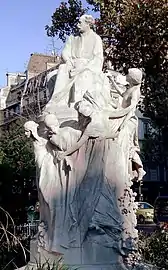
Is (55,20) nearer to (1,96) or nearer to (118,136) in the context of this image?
(118,136)

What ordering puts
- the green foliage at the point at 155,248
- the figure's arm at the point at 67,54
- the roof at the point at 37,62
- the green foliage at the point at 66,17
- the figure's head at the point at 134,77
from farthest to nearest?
the roof at the point at 37,62 < the green foliage at the point at 66,17 < the green foliage at the point at 155,248 < the figure's arm at the point at 67,54 < the figure's head at the point at 134,77

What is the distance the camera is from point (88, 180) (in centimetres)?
693

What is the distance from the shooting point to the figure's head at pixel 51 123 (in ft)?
22.6

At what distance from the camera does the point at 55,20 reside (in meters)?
16.7

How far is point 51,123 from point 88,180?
87cm

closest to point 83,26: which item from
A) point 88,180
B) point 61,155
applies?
point 61,155

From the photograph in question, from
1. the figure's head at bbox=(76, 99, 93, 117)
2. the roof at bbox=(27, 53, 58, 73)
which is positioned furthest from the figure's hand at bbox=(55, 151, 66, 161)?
the roof at bbox=(27, 53, 58, 73)

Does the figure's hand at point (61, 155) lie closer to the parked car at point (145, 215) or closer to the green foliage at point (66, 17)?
the green foliage at point (66, 17)

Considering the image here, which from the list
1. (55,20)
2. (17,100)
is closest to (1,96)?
(17,100)

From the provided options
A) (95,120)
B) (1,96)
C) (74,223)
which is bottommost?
(1,96)

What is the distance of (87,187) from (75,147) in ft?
1.75

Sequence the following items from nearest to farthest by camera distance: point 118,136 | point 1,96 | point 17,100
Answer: point 118,136
point 17,100
point 1,96

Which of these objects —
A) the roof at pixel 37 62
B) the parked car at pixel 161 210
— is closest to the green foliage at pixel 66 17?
the parked car at pixel 161 210

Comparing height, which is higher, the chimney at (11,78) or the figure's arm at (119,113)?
the figure's arm at (119,113)
